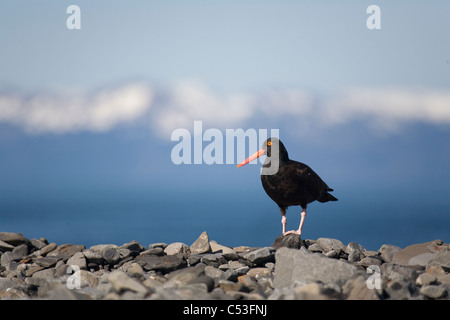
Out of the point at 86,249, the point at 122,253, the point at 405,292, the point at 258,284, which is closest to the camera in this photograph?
the point at 405,292

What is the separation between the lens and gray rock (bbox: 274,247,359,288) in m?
6.17

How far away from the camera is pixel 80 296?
552cm

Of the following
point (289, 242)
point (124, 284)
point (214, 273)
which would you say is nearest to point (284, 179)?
point (289, 242)

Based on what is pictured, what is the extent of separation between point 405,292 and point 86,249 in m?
5.96

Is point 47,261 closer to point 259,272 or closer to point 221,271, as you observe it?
point 221,271

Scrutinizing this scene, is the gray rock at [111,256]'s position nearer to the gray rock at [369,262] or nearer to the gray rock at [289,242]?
the gray rock at [289,242]

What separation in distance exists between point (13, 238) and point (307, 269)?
6.25 metres

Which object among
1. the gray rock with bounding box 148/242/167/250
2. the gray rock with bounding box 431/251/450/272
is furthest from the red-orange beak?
the gray rock with bounding box 431/251/450/272

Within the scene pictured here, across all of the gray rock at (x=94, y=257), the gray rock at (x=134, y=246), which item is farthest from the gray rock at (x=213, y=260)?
the gray rock at (x=94, y=257)

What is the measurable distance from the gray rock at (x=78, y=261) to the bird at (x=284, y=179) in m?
3.06

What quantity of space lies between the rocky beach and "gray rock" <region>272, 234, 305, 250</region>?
0.02 m
